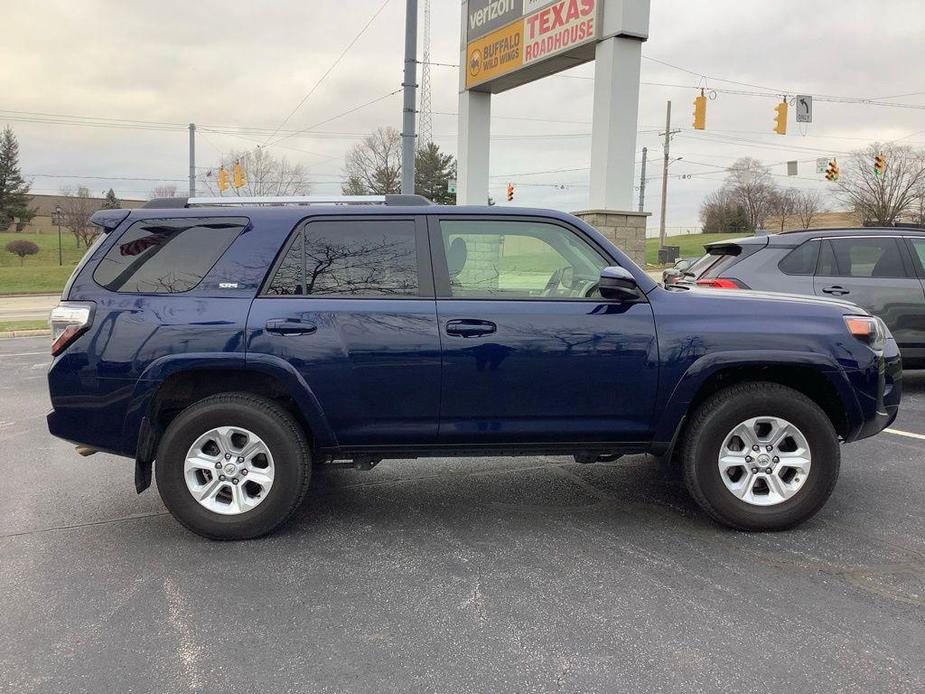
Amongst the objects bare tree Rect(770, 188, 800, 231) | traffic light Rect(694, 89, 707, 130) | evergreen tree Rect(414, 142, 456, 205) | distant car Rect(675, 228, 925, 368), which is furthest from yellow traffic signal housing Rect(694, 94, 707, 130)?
bare tree Rect(770, 188, 800, 231)

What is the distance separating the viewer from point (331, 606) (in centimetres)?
316

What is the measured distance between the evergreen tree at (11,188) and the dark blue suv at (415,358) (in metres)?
77.0

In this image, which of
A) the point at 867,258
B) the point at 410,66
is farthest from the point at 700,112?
the point at 867,258

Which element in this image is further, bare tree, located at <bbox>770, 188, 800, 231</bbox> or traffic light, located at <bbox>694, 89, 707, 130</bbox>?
bare tree, located at <bbox>770, 188, 800, 231</bbox>

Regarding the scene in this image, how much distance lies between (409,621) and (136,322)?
211cm

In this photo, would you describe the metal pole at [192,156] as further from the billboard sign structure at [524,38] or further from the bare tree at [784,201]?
the bare tree at [784,201]

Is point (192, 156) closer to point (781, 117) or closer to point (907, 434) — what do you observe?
point (781, 117)

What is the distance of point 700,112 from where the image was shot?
22.6m

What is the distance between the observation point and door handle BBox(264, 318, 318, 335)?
3.74 meters

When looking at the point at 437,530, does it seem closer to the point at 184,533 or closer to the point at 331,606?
the point at 331,606

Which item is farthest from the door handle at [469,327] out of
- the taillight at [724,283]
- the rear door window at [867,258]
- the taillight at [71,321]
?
the rear door window at [867,258]

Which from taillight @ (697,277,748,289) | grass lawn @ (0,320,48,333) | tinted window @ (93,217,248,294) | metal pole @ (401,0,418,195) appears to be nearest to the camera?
tinted window @ (93,217,248,294)

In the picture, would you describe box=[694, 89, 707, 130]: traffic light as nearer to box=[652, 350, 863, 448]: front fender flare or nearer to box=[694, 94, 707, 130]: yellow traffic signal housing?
box=[694, 94, 707, 130]: yellow traffic signal housing

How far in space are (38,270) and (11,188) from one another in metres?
40.7
